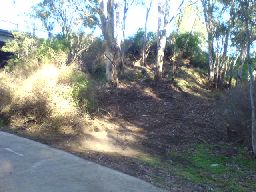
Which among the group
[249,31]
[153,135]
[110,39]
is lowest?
[153,135]

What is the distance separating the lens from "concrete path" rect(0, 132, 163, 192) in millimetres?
7648

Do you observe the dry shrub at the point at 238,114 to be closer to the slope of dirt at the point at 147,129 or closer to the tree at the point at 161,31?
the slope of dirt at the point at 147,129

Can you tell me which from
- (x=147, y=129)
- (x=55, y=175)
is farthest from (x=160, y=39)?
(x=55, y=175)

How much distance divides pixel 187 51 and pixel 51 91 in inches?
A: 640

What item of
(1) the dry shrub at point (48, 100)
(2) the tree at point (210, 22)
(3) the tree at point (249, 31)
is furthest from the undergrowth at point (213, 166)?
(2) the tree at point (210, 22)

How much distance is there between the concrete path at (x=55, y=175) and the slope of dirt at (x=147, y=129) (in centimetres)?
55

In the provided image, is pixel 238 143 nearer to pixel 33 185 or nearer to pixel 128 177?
pixel 128 177

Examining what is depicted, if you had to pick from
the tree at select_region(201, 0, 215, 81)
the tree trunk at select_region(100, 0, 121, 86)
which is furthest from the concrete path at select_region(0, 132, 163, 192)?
the tree at select_region(201, 0, 215, 81)

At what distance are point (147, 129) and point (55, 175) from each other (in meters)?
7.41

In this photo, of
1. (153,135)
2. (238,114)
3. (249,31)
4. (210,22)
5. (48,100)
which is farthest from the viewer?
(210,22)

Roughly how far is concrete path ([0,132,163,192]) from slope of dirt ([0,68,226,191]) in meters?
0.55

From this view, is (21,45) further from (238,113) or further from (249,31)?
(249,31)

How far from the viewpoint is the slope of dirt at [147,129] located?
9836 mm

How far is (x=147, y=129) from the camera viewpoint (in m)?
15.5
